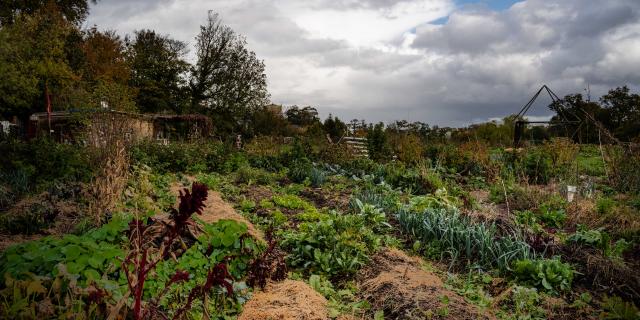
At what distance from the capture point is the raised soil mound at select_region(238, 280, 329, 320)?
3150 millimetres

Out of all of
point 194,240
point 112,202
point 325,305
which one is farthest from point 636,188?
point 112,202

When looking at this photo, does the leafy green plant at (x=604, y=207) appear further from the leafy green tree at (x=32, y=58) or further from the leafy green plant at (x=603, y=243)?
the leafy green tree at (x=32, y=58)

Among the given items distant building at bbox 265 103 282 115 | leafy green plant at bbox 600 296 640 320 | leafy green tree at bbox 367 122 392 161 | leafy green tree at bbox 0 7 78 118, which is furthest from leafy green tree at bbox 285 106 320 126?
leafy green plant at bbox 600 296 640 320

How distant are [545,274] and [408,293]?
142 centimetres

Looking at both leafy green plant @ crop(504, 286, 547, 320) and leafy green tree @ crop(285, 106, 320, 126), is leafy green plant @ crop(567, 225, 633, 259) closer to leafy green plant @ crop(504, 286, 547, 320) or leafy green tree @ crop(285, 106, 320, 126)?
leafy green plant @ crop(504, 286, 547, 320)

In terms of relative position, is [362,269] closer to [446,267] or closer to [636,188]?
[446,267]

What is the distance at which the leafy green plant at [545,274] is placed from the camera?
379 centimetres

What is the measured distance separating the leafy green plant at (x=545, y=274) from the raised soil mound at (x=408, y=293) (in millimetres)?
784

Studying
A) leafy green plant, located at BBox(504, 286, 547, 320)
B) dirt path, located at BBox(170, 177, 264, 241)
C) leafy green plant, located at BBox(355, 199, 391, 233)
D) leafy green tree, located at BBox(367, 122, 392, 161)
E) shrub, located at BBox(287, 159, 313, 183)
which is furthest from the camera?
leafy green tree, located at BBox(367, 122, 392, 161)

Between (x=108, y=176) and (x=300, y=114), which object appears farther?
(x=300, y=114)

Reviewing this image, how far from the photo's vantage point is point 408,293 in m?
3.44

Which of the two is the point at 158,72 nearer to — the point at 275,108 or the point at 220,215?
the point at 275,108

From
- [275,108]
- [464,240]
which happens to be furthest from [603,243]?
[275,108]

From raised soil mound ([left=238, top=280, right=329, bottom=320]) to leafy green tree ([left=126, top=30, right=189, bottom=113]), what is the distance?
91.6 ft
